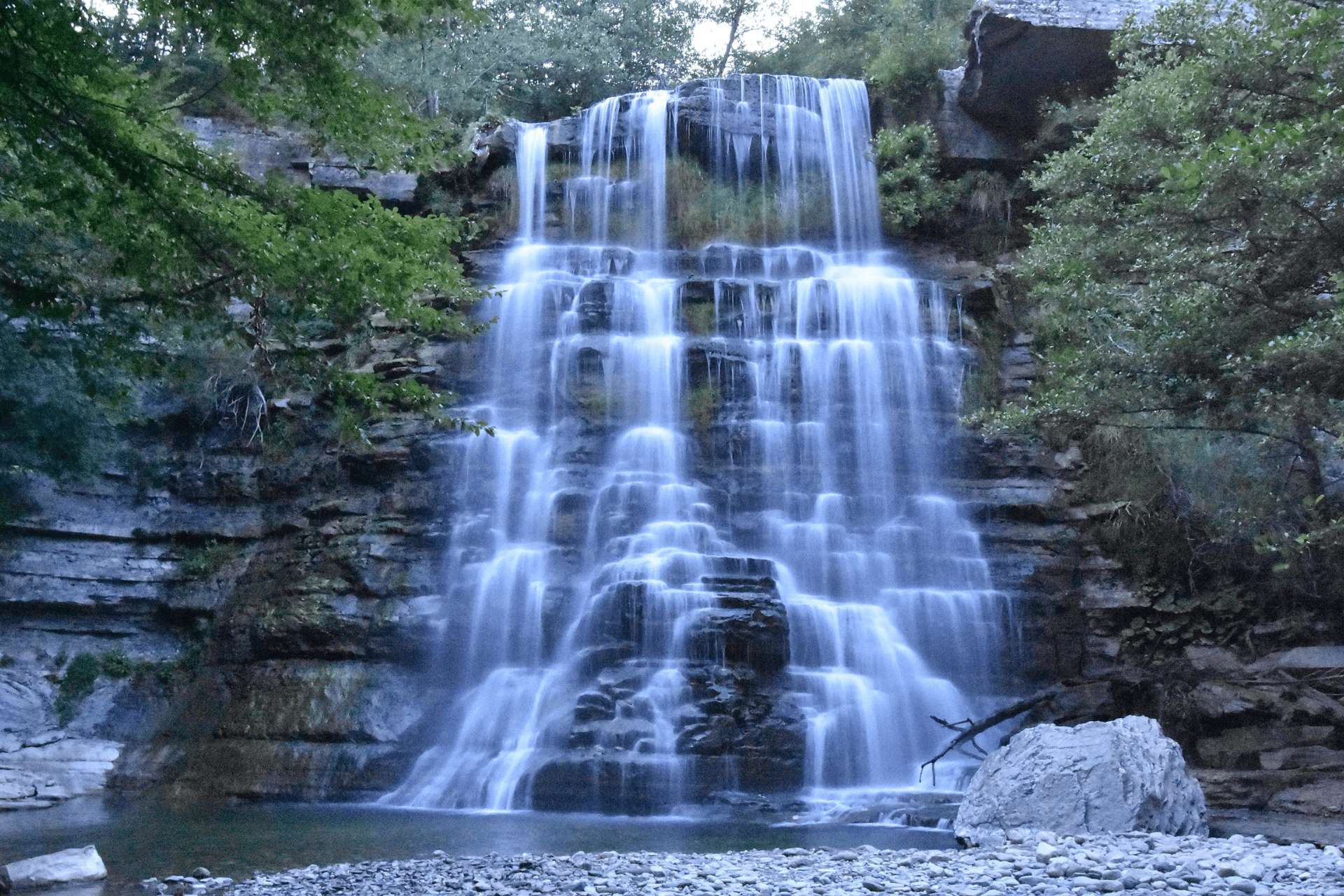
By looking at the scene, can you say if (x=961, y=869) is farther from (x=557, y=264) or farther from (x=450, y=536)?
(x=557, y=264)

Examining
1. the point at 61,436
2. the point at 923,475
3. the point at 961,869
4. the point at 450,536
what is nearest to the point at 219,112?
the point at 61,436

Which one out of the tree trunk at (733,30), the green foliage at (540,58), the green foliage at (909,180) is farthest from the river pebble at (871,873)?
the tree trunk at (733,30)

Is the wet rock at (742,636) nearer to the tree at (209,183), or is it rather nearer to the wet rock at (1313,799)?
the wet rock at (1313,799)

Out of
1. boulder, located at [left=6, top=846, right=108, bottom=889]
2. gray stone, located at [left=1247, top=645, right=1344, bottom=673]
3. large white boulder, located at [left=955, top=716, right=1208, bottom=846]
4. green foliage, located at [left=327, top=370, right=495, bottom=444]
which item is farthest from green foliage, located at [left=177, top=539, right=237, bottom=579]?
gray stone, located at [left=1247, top=645, right=1344, bottom=673]

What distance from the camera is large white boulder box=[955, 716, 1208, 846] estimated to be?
8.16 m

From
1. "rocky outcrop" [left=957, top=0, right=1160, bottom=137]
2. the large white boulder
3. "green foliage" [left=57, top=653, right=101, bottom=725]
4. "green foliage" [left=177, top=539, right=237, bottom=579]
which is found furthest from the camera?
"rocky outcrop" [left=957, top=0, right=1160, bottom=137]

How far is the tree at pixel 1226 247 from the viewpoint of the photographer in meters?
9.34

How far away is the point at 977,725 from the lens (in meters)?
12.4

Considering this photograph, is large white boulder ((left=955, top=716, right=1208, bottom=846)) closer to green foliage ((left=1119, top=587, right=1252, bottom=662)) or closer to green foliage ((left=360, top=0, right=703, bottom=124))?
green foliage ((left=1119, top=587, right=1252, bottom=662))

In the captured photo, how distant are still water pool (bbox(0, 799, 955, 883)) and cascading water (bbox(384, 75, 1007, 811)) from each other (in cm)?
114

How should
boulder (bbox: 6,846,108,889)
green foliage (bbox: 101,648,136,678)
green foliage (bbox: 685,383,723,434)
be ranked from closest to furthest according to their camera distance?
boulder (bbox: 6,846,108,889) < green foliage (bbox: 101,648,136,678) < green foliage (bbox: 685,383,723,434)

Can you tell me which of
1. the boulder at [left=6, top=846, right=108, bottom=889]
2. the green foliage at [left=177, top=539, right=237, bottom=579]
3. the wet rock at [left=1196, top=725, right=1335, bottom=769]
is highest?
the green foliage at [left=177, top=539, right=237, bottom=579]

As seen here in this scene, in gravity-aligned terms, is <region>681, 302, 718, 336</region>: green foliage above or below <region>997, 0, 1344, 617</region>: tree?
above

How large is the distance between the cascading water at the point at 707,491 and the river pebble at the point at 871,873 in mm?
4109
